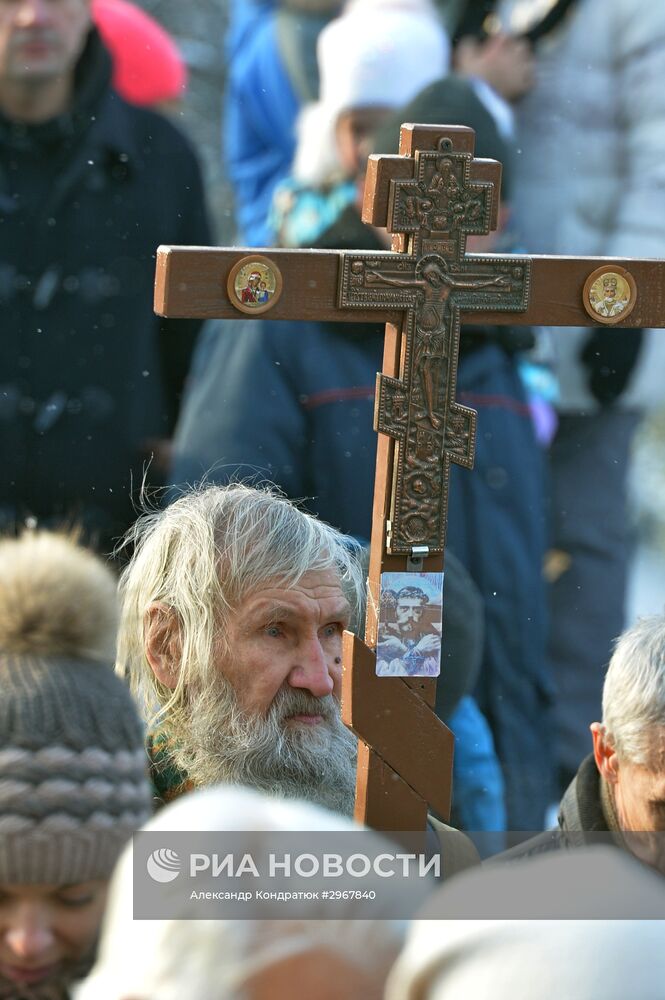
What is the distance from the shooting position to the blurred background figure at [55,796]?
5.76ft

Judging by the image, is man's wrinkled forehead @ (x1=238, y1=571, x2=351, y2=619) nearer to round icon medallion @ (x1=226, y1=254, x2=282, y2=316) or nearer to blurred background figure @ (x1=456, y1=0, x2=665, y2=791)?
round icon medallion @ (x1=226, y1=254, x2=282, y2=316)

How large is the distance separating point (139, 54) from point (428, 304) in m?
1.93

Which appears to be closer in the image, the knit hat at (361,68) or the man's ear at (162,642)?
the man's ear at (162,642)

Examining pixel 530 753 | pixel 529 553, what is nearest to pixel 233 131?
pixel 529 553

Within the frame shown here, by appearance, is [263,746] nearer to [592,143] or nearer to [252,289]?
[252,289]

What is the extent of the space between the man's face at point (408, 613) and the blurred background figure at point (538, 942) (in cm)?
92

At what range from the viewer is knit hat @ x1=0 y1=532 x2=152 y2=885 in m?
1.75

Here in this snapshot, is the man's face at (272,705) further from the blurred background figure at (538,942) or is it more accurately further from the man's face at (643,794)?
the blurred background figure at (538,942)

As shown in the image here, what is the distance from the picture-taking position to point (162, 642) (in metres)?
Result: 2.58

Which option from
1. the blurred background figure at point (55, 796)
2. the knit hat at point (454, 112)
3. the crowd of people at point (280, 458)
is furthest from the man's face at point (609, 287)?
the knit hat at point (454, 112)

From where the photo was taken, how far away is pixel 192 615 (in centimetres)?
252

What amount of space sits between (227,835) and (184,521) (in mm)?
1035

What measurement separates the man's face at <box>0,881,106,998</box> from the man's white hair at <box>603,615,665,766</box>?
948 mm

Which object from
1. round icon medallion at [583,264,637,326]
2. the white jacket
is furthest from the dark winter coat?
round icon medallion at [583,264,637,326]
